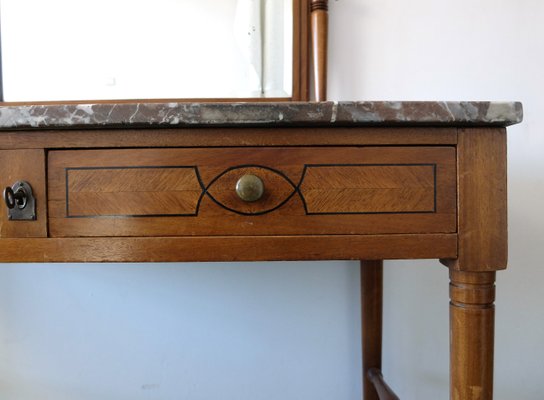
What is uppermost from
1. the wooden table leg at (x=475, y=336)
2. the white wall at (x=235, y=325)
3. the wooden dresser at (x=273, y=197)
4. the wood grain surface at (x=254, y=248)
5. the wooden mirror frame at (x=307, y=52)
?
the wooden mirror frame at (x=307, y=52)

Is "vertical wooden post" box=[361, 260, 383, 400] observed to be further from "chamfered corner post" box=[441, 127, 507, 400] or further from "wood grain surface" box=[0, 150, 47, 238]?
"wood grain surface" box=[0, 150, 47, 238]

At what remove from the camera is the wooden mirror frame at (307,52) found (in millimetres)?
807

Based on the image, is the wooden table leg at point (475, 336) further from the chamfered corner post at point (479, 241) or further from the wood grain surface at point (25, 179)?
the wood grain surface at point (25, 179)

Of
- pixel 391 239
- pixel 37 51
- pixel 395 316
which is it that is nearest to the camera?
pixel 391 239

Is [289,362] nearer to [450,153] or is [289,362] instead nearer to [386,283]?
[386,283]

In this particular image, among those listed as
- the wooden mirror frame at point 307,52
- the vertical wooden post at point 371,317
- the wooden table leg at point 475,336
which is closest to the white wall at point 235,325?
the vertical wooden post at point 371,317

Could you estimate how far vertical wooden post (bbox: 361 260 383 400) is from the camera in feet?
2.68

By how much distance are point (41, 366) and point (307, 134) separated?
889 millimetres

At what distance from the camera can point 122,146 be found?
1.45ft

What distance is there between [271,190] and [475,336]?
0.27 meters

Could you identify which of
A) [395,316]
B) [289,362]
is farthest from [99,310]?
[395,316]

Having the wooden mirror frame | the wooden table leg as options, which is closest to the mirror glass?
the wooden mirror frame

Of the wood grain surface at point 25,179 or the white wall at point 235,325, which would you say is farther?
the white wall at point 235,325

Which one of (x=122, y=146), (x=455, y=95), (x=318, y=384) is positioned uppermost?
(x=455, y=95)
